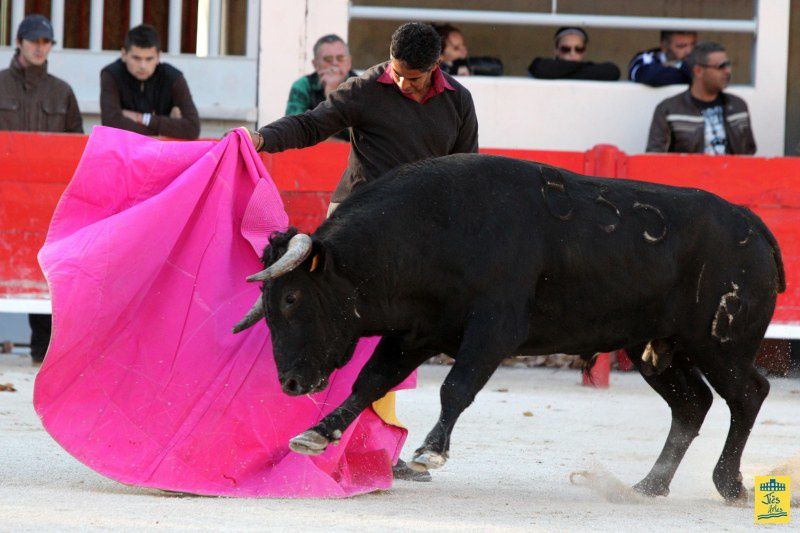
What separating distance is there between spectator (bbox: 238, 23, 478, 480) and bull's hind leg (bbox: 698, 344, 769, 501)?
45.8 inches

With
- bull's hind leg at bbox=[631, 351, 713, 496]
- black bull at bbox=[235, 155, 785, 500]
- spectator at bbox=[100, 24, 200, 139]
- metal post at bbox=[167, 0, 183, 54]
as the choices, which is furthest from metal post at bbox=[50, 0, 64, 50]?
bull's hind leg at bbox=[631, 351, 713, 496]

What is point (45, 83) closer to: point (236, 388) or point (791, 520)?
point (236, 388)

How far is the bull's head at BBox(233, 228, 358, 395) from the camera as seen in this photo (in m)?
4.60

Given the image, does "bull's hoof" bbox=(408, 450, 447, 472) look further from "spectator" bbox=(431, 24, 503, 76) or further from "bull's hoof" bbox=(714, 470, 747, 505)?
"spectator" bbox=(431, 24, 503, 76)

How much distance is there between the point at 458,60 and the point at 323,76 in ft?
6.19

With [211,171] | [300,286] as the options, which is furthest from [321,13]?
[300,286]

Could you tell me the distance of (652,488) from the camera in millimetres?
5285

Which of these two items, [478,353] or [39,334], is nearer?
[478,353]

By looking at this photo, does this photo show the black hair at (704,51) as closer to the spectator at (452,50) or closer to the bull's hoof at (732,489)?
the spectator at (452,50)

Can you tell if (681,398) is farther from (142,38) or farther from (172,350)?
(142,38)

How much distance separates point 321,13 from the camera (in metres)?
10.2

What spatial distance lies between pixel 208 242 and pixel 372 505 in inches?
44.3

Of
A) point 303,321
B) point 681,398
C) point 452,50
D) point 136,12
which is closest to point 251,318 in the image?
point 303,321

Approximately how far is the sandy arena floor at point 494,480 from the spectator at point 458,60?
102 inches
